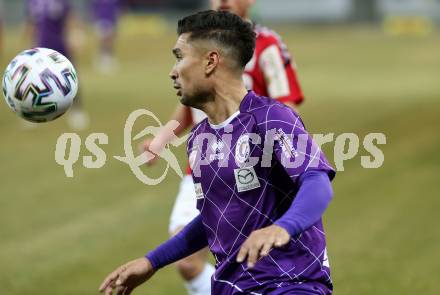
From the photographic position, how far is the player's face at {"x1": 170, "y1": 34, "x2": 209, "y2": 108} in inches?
206

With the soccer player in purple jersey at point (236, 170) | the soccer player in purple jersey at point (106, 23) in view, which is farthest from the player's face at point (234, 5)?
the soccer player in purple jersey at point (106, 23)

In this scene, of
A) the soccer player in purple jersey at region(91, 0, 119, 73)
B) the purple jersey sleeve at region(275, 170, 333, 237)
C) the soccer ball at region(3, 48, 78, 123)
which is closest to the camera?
the purple jersey sleeve at region(275, 170, 333, 237)

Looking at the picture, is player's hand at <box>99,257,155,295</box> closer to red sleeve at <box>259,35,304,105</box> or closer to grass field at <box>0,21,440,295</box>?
red sleeve at <box>259,35,304,105</box>

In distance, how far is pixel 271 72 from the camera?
24.5 feet

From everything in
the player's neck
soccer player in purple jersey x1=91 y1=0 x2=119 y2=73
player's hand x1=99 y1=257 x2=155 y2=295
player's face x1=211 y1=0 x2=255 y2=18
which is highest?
player's face x1=211 y1=0 x2=255 y2=18

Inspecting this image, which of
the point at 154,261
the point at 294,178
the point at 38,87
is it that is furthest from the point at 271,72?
the point at 294,178

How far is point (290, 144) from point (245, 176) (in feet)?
1.19

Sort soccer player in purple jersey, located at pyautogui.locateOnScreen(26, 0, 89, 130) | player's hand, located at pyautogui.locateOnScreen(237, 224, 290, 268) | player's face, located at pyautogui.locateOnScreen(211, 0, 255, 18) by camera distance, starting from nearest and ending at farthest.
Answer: player's hand, located at pyautogui.locateOnScreen(237, 224, 290, 268) < player's face, located at pyautogui.locateOnScreen(211, 0, 255, 18) < soccer player in purple jersey, located at pyautogui.locateOnScreen(26, 0, 89, 130)

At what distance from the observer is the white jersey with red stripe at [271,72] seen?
7480 mm

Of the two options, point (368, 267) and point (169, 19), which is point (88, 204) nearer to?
point (368, 267)

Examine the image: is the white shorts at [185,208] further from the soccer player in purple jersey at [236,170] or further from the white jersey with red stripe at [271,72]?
the soccer player in purple jersey at [236,170]

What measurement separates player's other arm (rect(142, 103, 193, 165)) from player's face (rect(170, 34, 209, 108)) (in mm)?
2007

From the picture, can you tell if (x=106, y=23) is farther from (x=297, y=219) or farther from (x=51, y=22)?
(x=297, y=219)

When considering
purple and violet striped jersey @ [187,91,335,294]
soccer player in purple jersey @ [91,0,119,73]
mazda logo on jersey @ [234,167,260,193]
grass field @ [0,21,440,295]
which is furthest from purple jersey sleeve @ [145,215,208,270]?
soccer player in purple jersey @ [91,0,119,73]
